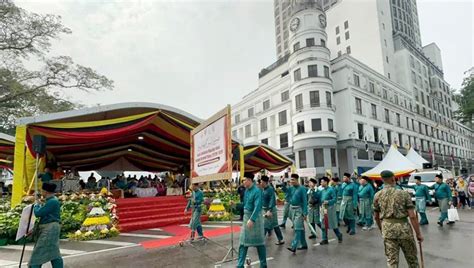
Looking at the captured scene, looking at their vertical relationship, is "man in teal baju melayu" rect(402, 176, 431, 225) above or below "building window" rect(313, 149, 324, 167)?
below

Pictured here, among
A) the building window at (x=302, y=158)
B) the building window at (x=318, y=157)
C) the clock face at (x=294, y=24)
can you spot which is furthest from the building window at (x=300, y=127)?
the clock face at (x=294, y=24)

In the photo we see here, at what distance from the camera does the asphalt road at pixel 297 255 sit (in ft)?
18.8

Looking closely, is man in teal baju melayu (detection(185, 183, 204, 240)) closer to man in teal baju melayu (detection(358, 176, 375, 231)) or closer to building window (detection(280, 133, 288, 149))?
man in teal baju melayu (detection(358, 176, 375, 231))

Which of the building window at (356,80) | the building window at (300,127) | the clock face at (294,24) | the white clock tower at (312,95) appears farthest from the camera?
the building window at (356,80)

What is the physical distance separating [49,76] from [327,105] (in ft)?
84.6

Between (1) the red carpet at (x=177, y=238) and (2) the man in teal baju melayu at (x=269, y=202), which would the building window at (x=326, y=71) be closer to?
(1) the red carpet at (x=177, y=238)

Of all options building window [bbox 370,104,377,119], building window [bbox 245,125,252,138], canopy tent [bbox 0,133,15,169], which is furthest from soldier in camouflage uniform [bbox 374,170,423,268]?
building window [bbox 245,125,252,138]

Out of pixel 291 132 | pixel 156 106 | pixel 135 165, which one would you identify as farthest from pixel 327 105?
pixel 156 106

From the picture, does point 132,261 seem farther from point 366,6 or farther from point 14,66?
point 366,6

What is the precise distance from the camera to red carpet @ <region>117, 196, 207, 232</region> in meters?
10.6

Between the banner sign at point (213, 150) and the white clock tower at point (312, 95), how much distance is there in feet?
80.3

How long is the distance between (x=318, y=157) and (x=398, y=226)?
28097mm

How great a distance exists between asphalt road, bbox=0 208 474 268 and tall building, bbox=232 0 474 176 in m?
19.9

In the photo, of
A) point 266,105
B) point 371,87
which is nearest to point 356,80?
point 371,87
